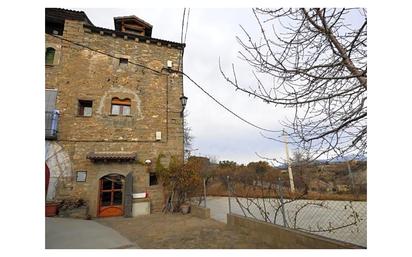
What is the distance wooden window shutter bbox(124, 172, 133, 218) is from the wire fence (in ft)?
10.6

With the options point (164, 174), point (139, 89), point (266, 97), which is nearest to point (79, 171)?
point (164, 174)

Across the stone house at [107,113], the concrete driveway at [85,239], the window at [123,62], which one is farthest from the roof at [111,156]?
the window at [123,62]

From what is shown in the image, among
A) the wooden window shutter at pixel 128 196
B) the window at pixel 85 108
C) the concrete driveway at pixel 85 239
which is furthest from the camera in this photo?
the window at pixel 85 108

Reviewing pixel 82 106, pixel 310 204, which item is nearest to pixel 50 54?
pixel 82 106

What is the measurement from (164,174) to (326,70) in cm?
614

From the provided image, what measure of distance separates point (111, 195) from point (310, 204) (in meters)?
6.09

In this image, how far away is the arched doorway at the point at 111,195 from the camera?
674cm

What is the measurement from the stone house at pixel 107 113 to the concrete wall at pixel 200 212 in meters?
1.25

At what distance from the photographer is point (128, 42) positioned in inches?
318

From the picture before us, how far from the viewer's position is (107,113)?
7.29 metres

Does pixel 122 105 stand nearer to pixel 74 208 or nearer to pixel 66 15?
pixel 74 208

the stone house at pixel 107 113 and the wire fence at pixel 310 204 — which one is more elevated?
the stone house at pixel 107 113

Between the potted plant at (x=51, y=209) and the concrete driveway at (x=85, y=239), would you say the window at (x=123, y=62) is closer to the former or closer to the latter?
the potted plant at (x=51, y=209)
